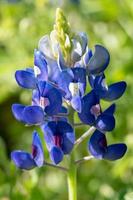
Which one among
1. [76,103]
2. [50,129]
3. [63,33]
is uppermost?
[63,33]

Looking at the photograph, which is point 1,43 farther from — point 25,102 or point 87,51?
point 87,51

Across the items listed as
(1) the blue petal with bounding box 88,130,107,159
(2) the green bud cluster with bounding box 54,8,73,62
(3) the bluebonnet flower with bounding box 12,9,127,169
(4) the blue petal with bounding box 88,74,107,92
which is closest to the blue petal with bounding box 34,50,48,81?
(3) the bluebonnet flower with bounding box 12,9,127,169

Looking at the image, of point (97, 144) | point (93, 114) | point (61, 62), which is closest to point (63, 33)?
point (61, 62)

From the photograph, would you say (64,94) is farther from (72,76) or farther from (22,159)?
(22,159)

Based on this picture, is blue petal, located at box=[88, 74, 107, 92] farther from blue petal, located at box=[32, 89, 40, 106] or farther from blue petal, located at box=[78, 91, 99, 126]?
blue petal, located at box=[32, 89, 40, 106]

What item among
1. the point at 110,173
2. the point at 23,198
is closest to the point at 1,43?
the point at 110,173
